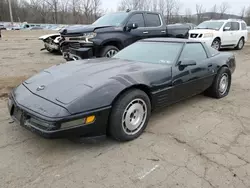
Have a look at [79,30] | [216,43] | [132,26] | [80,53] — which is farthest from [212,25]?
[80,53]

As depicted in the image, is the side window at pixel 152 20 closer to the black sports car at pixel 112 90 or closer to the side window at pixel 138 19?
the side window at pixel 138 19

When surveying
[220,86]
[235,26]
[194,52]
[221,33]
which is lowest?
[220,86]

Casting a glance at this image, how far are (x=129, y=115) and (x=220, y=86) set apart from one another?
270 centimetres

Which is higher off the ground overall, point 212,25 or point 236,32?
point 212,25

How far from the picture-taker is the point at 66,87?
2.75m

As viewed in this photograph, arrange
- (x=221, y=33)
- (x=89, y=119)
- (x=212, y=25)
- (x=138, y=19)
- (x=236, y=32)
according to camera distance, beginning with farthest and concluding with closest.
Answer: (x=236, y=32)
(x=212, y=25)
(x=221, y=33)
(x=138, y=19)
(x=89, y=119)

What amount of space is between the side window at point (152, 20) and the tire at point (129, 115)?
5.32 m

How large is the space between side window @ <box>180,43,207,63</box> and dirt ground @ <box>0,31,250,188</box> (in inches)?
42.2

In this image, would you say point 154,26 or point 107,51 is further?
point 154,26

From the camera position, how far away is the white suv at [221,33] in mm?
11219

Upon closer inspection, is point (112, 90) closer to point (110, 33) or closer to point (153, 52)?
point (153, 52)

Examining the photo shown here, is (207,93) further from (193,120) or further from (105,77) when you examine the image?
(105,77)

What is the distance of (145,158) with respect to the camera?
2602 millimetres

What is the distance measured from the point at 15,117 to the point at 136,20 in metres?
5.69
